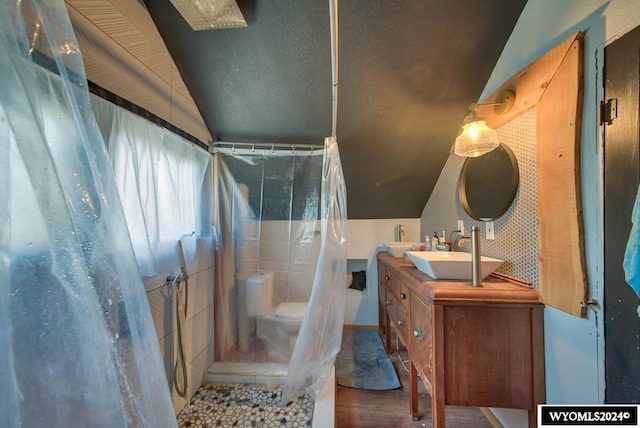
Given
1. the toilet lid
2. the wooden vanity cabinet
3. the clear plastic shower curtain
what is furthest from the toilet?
the clear plastic shower curtain

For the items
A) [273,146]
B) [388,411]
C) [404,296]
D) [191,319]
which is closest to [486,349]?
[404,296]

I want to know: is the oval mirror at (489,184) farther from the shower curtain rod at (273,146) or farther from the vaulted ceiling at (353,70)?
the shower curtain rod at (273,146)

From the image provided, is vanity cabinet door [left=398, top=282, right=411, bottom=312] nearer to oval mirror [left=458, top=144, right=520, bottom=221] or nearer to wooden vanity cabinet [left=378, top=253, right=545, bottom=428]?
wooden vanity cabinet [left=378, top=253, right=545, bottom=428]

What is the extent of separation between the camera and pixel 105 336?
0.50 metres

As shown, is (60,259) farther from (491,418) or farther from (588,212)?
(491,418)

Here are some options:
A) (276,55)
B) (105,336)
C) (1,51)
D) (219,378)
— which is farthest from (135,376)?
(276,55)

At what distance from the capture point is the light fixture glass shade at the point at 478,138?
1.18 meters

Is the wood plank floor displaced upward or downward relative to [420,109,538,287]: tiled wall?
downward

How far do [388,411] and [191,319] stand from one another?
1372 millimetres

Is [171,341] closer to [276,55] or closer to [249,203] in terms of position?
[249,203]

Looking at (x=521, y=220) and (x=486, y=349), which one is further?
(x=521, y=220)

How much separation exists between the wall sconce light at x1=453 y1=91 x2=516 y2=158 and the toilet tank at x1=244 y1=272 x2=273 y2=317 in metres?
1.57

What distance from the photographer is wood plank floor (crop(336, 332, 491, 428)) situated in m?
1.30

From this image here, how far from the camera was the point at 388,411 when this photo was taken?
4.57 feet
